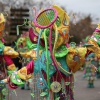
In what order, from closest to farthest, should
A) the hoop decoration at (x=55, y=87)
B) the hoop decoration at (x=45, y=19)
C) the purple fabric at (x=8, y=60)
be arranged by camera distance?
the hoop decoration at (x=45, y=19) → the hoop decoration at (x=55, y=87) → the purple fabric at (x=8, y=60)

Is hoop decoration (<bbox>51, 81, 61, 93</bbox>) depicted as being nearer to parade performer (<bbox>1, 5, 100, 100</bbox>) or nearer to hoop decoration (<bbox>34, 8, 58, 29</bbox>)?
parade performer (<bbox>1, 5, 100, 100</bbox>)

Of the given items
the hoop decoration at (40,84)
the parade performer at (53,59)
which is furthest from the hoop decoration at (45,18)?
the hoop decoration at (40,84)

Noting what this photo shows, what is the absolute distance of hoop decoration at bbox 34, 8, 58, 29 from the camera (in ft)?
14.9

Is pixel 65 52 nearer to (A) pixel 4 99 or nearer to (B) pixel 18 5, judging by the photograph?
(A) pixel 4 99

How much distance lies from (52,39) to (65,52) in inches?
10.1

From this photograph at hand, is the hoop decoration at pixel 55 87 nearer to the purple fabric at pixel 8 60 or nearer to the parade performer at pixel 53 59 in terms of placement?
the parade performer at pixel 53 59

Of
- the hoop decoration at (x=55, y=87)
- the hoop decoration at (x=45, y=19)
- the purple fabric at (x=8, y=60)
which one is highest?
the hoop decoration at (x=45, y=19)

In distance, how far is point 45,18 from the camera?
457 cm

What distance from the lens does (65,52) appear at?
4.74 metres

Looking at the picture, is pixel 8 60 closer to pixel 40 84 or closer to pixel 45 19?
pixel 40 84

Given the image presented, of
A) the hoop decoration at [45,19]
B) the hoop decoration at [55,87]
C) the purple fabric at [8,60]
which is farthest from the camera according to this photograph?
the purple fabric at [8,60]

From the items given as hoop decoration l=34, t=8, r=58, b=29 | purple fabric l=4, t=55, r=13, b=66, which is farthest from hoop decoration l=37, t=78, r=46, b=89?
purple fabric l=4, t=55, r=13, b=66

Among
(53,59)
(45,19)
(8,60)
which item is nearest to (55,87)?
(53,59)

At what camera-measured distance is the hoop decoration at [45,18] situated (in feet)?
14.9
